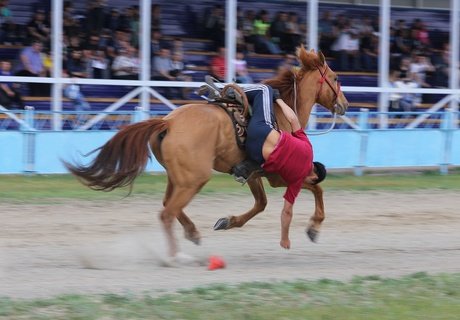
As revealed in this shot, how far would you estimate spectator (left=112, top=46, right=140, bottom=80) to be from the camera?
1823cm

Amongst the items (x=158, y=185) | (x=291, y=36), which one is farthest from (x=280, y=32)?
(x=158, y=185)

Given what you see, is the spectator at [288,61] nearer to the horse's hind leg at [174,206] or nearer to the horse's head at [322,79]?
the horse's head at [322,79]

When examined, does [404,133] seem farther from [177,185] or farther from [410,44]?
[177,185]

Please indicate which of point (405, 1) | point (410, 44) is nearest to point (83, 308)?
point (410, 44)

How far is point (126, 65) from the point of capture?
1834cm

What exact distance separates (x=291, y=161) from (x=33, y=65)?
10023 millimetres

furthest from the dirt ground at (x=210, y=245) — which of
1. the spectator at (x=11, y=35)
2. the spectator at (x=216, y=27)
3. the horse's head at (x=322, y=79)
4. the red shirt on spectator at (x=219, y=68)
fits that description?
the spectator at (x=216, y=27)

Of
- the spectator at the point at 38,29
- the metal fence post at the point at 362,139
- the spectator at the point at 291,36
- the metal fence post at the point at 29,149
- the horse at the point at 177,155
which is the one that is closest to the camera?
the horse at the point at 177,155

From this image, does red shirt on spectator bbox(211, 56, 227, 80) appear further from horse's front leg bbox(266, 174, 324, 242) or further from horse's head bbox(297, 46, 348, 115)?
horse's front leg bbox(266, 174, 324, 242)

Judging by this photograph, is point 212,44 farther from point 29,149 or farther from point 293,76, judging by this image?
point 293,76

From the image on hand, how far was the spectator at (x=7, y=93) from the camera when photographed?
54.7ft

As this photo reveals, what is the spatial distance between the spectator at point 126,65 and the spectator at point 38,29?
149cm

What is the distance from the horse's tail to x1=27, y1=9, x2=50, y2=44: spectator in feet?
33.4

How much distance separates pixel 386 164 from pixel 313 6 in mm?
4107
